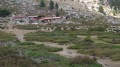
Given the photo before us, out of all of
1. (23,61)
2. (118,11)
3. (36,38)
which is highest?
(23,61)

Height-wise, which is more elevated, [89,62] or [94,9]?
[89,62]

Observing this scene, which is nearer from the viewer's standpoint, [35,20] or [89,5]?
[35,20]

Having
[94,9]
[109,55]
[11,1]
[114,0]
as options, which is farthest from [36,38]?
[114,0]

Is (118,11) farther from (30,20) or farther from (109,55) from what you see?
(109,55)

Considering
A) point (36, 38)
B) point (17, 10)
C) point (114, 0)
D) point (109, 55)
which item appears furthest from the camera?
point (114, 0)

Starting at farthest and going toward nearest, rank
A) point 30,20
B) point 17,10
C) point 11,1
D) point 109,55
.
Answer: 1. point 11,1
2. point 17,10
3. point 30,20
4. point 109,55

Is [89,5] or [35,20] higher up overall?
[35,20]

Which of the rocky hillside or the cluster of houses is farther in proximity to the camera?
the rocky hillside

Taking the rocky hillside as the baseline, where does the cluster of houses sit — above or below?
above

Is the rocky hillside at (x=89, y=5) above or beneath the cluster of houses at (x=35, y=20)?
beneath

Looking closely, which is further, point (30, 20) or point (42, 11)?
point (42, 11)

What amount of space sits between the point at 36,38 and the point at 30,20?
35399 millimetres

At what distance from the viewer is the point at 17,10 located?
101 metres

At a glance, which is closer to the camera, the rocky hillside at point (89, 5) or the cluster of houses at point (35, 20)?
the cluster of houses at point (35, 20)
